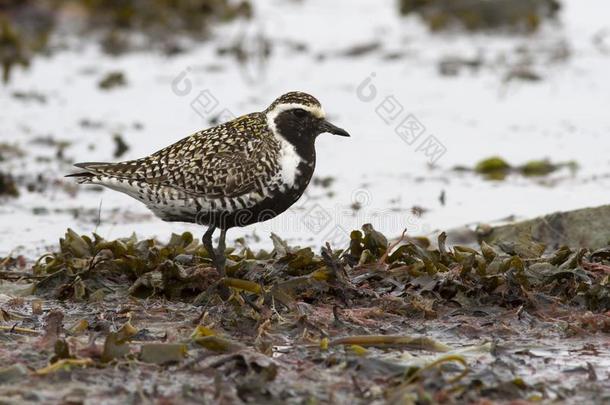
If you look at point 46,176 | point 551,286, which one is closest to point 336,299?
point 551,286

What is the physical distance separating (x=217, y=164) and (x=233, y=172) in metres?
0.14

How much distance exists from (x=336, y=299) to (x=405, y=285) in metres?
0.43

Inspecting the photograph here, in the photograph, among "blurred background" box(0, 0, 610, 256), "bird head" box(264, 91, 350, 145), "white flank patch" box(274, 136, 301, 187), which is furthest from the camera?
"blurred background" box(0, 0, 610, 256)

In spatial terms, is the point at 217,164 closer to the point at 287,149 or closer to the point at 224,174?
the point at 224,174

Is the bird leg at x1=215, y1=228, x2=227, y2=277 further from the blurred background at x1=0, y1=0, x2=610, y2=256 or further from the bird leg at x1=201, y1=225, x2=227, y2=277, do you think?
the blurred background at x1=0, y1=0, x2=610, y2=256

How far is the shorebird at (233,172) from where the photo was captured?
6.74 m

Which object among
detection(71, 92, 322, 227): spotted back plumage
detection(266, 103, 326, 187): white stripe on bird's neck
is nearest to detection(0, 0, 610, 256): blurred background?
detection(71, 92, 322, 227): spotted back plumage

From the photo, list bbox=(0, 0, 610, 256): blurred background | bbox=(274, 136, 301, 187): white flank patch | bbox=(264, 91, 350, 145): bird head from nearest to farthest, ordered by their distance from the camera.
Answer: bbox=(274, 136, 301, 187): white flank patch < bbox=(264, 91, 350, 145): bird head < bbox=(0, 0, 610, 256): blurred background

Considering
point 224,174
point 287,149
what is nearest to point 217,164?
point 224,174

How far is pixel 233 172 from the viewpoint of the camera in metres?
6.77

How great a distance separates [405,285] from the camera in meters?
6.64

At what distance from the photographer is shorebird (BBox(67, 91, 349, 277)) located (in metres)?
6.74

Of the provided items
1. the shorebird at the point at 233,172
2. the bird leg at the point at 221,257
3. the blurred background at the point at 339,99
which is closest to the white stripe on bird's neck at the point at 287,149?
the shorebird at the point at 233,172

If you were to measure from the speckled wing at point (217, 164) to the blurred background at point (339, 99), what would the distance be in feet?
6.09
